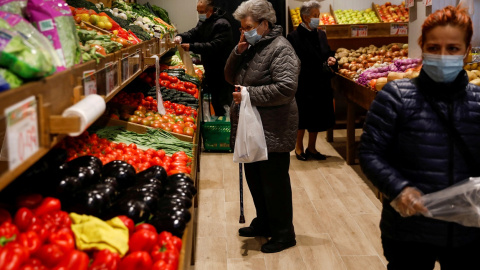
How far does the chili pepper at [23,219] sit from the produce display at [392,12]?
7.83 metres

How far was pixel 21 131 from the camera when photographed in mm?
1358

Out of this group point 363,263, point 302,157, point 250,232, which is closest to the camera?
point 363,263

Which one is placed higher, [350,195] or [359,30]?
[359,30]

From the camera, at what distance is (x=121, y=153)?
327 cm

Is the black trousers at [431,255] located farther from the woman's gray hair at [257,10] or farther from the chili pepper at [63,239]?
the woman's gray hair at [257,10]

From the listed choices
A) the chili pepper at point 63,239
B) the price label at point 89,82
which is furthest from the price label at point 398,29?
the chili pepper at point 63,239

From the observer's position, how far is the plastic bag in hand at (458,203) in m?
2.00

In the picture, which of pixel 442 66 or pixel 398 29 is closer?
pixel 442 66

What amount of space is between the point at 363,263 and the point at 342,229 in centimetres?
63

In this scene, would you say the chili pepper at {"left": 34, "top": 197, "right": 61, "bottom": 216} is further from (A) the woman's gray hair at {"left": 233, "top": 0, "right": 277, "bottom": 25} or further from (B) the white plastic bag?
(A) the woman's gray hair at {"left": 233, "top": 0, "right": 277, "bottom": 25}

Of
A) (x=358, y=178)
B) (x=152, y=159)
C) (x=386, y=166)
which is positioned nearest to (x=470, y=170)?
(x=386, y=166)

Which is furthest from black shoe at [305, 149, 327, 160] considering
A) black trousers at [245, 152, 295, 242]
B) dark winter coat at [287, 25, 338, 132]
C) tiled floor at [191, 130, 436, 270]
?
black trousers at [245, 152, 295, 242]

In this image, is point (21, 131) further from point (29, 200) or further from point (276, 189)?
point (276, 189)

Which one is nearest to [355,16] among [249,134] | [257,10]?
[257,10]
